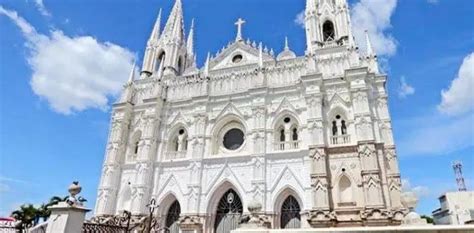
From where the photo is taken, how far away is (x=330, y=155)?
1942cm

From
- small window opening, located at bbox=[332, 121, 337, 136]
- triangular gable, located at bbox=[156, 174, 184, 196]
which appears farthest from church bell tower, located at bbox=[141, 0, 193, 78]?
small window opening, located at bbox=[332, 121, 337, 136]

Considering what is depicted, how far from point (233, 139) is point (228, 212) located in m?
5.39

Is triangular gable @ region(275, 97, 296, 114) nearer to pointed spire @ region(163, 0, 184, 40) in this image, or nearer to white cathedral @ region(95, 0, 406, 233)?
white cathedral @ region(95, 0, 406, 233)

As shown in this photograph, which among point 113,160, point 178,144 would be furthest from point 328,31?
point 113,160

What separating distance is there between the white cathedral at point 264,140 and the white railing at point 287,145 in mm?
→ 71

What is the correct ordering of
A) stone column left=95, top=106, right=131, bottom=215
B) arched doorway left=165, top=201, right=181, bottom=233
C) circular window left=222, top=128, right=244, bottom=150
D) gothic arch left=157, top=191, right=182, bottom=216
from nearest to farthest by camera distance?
arched doorway left=165, top=201, right=181, bottom=233
gothic arch left=157, top=191, right=182, bottom=216
stone column left=95, top=106, right=131, bottom=215
circular window left=222, top=128, right=244, bottom=150

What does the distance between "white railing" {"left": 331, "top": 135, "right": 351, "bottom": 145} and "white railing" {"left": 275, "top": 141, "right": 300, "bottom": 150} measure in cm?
225

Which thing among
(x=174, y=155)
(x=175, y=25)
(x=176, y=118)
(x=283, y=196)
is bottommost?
(x=283, y=196)

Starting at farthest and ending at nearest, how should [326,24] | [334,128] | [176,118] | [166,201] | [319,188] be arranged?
[326,24] → [176,118] → [166,201] → [334,128] → [319,188]

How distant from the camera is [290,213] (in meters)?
19.3

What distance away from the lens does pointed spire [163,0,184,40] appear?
30422 millimetres

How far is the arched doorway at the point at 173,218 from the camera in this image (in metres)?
21.4

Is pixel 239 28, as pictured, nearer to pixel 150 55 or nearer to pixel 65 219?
pixel 150 55

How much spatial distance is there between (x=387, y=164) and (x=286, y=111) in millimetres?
7123
